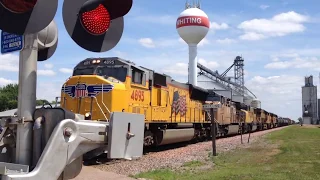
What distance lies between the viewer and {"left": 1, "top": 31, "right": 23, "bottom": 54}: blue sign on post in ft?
10.5

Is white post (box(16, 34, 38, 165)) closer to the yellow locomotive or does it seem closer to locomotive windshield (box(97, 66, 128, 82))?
the yellow locomotive

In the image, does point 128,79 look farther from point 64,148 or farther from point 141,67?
point 64,148

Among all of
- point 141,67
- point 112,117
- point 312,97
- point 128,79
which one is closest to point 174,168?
point 128,79

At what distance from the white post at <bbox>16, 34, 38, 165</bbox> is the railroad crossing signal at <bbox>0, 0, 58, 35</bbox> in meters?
0.26

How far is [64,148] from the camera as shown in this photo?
3.06 m

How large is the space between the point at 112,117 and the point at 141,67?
12.5 m

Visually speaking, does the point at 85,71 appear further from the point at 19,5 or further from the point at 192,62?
the point at 192,62

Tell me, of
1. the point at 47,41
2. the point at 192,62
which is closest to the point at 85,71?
the point at 47,41

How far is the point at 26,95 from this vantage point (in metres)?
3.13

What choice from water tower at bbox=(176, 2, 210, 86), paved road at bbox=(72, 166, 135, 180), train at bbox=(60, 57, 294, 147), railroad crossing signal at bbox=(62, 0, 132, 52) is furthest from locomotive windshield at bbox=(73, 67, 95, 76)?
water tower at bbox=(176, 2, 210, 86)

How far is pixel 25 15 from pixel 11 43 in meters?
0.58

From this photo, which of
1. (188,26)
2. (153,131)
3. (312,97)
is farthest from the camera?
(312,97)

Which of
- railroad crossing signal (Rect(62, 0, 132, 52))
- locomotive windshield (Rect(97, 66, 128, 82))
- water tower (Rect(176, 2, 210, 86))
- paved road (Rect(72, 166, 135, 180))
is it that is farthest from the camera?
water tower (Rect(176, 2, 210, 86))

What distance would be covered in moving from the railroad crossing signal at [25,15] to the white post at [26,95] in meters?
0.26
